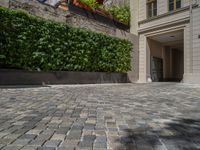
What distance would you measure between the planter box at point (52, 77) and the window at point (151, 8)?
5.20 metres

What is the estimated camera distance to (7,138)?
6.45ft

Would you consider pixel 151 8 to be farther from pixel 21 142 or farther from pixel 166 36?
pixel 21 142

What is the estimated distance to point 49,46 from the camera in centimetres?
Result: 852

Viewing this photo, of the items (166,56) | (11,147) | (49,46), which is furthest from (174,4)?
(11,147)

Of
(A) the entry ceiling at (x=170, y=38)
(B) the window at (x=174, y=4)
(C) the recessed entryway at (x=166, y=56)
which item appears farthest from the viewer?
(C) the recessed entryway at (x=166, y=56)

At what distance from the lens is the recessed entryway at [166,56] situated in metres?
14.9

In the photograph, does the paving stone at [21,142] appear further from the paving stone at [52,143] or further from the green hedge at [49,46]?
the green hedge at [49,46]

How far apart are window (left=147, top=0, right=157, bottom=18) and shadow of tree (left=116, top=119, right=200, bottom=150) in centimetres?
1271

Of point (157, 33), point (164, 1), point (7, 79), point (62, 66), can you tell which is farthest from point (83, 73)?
point (164, 1)

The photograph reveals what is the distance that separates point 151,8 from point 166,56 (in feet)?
15.7

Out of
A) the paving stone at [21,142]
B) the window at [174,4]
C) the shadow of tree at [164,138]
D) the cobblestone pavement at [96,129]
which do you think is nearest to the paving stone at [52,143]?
the cobblestone pavement at [96,129]

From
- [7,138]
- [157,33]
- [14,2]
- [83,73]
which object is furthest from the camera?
[157,33]

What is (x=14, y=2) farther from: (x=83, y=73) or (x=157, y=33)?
(x=157, y=33)

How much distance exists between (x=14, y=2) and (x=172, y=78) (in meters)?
13.4
